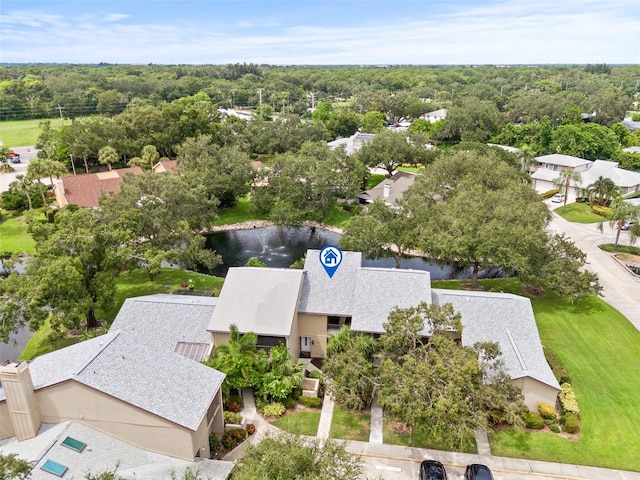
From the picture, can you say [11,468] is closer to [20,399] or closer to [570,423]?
[20,399]

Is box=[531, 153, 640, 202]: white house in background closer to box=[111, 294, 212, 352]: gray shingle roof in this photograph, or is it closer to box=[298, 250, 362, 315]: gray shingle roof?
box=[298, 250, 362, 315]: gray shingle roof

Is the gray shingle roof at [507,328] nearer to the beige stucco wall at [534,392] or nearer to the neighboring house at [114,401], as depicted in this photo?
the beige stucco wall at [534,392]

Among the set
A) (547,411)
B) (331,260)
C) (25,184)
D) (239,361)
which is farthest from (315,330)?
(25,184)

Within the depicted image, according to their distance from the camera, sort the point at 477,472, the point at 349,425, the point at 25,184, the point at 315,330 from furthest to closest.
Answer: the point at 25,184 < the point at 315,330 < the point at 349,425 < the point at 477,472

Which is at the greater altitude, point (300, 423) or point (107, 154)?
point (107, 154)

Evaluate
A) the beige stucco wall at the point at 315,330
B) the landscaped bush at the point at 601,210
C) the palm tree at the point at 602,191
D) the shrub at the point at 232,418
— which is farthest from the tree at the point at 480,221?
the palm tree at the point at 602,191

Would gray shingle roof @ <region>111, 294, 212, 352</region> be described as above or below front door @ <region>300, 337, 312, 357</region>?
above

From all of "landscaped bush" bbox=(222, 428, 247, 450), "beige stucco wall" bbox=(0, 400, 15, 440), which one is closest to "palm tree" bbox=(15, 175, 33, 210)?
"beige stucco wall" bbox=(0, 400, 15, 440)
